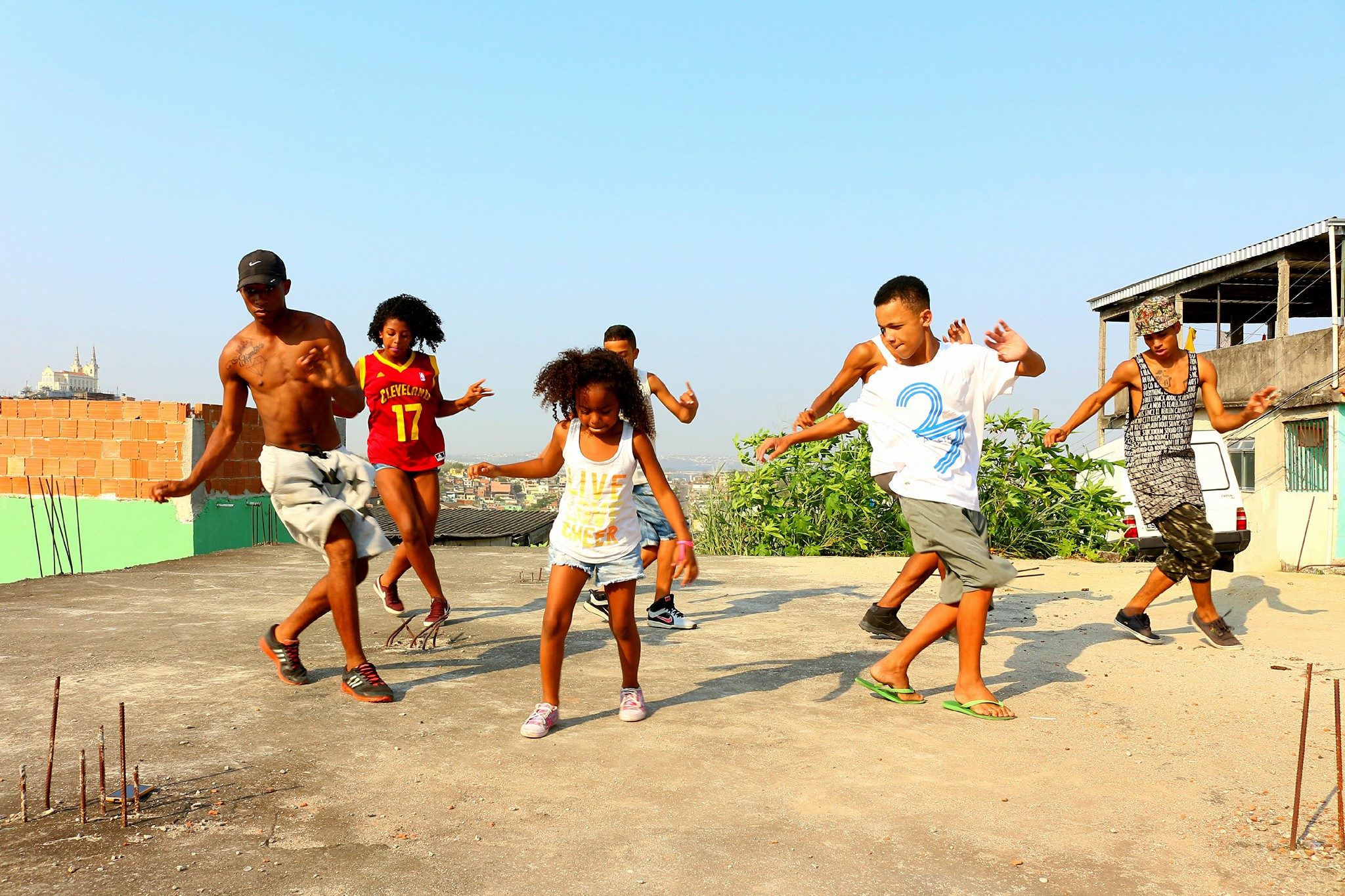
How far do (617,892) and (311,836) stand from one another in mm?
980

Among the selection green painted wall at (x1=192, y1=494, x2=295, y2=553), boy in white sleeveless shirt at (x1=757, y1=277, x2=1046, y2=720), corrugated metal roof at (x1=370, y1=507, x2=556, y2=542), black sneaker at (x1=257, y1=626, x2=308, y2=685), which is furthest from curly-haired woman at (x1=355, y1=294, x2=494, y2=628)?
corrugated metal roof at (x1=370, y1=507, x2=556, y2=542)

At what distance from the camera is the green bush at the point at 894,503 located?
12.4 metres

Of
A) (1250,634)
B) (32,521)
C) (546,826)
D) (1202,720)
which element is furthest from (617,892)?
(32,521)

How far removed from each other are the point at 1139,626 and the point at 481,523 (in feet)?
35.8

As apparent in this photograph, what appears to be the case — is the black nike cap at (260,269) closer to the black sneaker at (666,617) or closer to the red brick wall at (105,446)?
the black sneaker at (666,617)

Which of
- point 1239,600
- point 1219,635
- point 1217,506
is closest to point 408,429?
point 1219,635

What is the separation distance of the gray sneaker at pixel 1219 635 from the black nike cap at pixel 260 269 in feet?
18.2

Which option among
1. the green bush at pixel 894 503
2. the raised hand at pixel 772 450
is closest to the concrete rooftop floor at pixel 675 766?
the raised hand at pixel 772 450

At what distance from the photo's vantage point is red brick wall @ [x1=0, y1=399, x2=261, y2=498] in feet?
40.3

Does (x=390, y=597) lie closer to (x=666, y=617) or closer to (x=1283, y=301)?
(x=666, y=617)

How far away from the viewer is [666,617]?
655cm

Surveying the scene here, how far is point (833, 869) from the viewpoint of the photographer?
2748 mm

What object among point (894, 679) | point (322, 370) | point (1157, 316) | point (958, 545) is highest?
point (1157, 316)

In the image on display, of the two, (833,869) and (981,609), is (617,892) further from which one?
(981,609)
